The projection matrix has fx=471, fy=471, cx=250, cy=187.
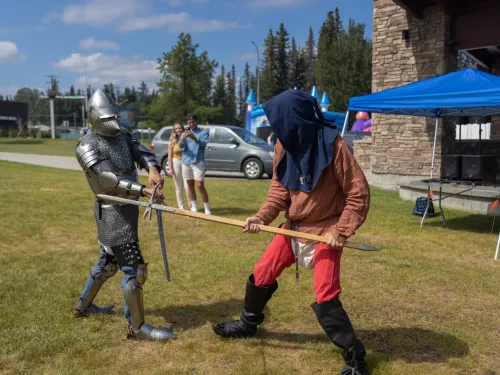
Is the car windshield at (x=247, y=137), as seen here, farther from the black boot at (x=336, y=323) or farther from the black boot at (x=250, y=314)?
the black boot at (x=336, y=323)

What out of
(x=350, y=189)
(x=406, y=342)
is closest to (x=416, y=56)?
(x=406, y=342)

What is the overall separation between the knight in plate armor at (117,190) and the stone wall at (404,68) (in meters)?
9.53

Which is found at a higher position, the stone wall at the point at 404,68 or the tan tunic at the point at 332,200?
the stone wall at the point at 404,68

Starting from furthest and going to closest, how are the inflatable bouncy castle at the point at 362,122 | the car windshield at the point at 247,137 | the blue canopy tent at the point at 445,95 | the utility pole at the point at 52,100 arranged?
the utility pole at the point at 52,100 → the inflatable bouncy castle at the point at 362,122 → the car windshield at the point at 247,137 → the blue canopy tent at the point at 445,95

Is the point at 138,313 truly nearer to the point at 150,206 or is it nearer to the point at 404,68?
the point at 150,206

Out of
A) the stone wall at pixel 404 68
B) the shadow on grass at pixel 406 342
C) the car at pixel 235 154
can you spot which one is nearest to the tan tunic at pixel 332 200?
the shadow on grass at pixel 406 342

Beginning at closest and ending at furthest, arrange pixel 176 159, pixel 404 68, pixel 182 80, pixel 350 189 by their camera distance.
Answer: pixel 350 189
pixel 176 159
pixel 404 68
pixel 182 80

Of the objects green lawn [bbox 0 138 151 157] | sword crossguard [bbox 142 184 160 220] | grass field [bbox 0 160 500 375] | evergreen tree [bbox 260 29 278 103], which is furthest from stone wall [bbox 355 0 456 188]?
evergreen tree [bbox 260 29 278 103]

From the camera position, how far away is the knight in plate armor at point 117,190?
11.1 feet

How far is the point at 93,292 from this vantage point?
3.91m

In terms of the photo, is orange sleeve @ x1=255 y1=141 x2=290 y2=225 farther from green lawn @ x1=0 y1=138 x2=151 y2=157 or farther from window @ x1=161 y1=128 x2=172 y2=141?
green lawn @ x1=0 y1=138 x2=151 y2=157

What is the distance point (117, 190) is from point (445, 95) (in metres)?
5.66

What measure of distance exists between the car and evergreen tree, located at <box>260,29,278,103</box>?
5091cm

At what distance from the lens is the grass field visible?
3.30 m
